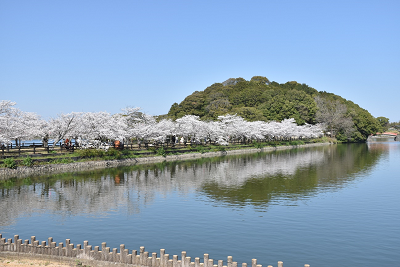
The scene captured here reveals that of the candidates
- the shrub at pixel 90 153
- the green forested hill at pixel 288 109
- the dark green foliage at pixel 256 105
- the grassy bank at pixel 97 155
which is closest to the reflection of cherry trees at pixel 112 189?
the grassy bank at pixel 97 155

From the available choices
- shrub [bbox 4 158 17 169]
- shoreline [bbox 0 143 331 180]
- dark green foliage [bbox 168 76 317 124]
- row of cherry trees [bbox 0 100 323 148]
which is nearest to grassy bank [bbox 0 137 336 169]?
shrub [bbox 4 158 17 169]

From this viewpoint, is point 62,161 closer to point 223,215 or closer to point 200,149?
point 223,215

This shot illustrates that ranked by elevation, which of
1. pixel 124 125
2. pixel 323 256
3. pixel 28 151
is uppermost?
pixel 124 125

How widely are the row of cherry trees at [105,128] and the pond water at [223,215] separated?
473 inches

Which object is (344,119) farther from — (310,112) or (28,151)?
(28,151)

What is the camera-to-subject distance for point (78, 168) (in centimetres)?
4188

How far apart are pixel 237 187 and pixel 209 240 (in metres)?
14.1

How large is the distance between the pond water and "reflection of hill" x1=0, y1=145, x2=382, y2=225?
0.26 feet

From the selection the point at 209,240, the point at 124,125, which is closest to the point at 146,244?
the point at 209,240

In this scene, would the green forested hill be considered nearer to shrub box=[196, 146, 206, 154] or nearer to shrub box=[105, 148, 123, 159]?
shrub box=[196, 146, 206, 154]

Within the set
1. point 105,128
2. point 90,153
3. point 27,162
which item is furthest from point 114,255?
point 105,128

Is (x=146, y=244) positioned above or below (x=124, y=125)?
below

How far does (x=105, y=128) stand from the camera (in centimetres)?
4875

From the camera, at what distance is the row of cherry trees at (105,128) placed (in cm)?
4253
